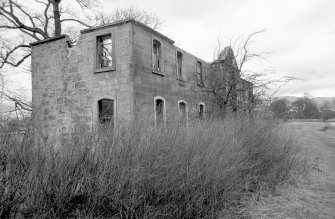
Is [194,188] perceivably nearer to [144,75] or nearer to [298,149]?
[298,149]

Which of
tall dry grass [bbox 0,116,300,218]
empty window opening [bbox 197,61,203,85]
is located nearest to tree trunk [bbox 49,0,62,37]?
empty window opening [bbox 197,61,203,85]

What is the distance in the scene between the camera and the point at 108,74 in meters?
13.1

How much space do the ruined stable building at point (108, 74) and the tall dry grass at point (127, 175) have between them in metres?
6.76

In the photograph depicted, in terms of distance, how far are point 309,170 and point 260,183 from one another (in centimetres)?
342

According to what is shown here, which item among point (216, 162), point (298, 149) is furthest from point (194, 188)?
point (298, 149)

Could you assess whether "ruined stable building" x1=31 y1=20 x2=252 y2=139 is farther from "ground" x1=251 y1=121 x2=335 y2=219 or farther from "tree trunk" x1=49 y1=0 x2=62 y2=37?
"tree trunk" x1=49 y1=0 x2=62 y2=37

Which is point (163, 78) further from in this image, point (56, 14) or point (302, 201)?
point (56, 14)

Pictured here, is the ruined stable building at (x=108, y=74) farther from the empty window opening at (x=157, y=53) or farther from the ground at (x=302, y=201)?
the ground at (x=302, y=201)

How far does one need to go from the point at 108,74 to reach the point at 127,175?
34.1 feet

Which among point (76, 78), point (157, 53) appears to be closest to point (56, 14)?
point (76, 78)

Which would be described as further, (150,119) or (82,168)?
(150,119)

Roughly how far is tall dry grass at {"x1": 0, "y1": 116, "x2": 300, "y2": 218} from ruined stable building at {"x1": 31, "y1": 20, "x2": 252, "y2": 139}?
6.76 metres

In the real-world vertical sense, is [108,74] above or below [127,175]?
above

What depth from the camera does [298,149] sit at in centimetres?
861
